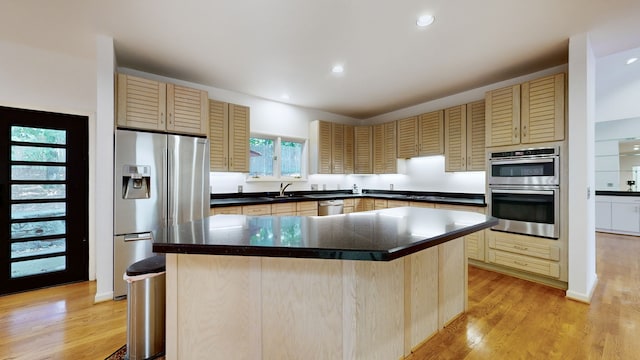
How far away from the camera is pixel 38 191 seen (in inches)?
116

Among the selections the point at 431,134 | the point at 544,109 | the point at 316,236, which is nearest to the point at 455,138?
the point at 431,134

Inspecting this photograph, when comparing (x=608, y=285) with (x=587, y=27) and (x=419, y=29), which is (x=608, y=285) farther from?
(x=419, y=29)

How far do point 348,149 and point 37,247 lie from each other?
15.5 ft

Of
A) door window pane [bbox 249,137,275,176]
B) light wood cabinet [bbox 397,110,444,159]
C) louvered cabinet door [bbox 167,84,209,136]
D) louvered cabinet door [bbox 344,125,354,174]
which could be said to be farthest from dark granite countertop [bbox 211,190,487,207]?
louvered cabinet door [bbox 167,84,209,136]

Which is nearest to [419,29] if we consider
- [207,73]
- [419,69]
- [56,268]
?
[419,69]

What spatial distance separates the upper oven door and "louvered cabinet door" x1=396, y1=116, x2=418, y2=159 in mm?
1367

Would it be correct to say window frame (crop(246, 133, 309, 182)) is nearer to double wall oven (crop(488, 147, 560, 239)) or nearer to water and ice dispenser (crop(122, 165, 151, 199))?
water and ice dispenser (crop(122, 165, 151, 199))

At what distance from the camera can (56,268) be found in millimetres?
3029

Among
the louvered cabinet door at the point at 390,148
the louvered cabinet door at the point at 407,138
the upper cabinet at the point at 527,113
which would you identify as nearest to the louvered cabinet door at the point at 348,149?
the louvered cabinet door at the point at 390,148

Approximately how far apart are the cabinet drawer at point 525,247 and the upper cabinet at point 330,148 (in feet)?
9.24

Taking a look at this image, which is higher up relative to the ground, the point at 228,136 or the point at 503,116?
the point at 503,116

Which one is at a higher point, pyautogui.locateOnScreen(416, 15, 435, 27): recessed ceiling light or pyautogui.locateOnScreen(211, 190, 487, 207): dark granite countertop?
pyautogui.locateOnScreen(416, 15, 435, 27): recessed ceiling light

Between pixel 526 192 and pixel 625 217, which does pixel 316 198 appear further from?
pixel 625 217

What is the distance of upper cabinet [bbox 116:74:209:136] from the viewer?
280 cm
